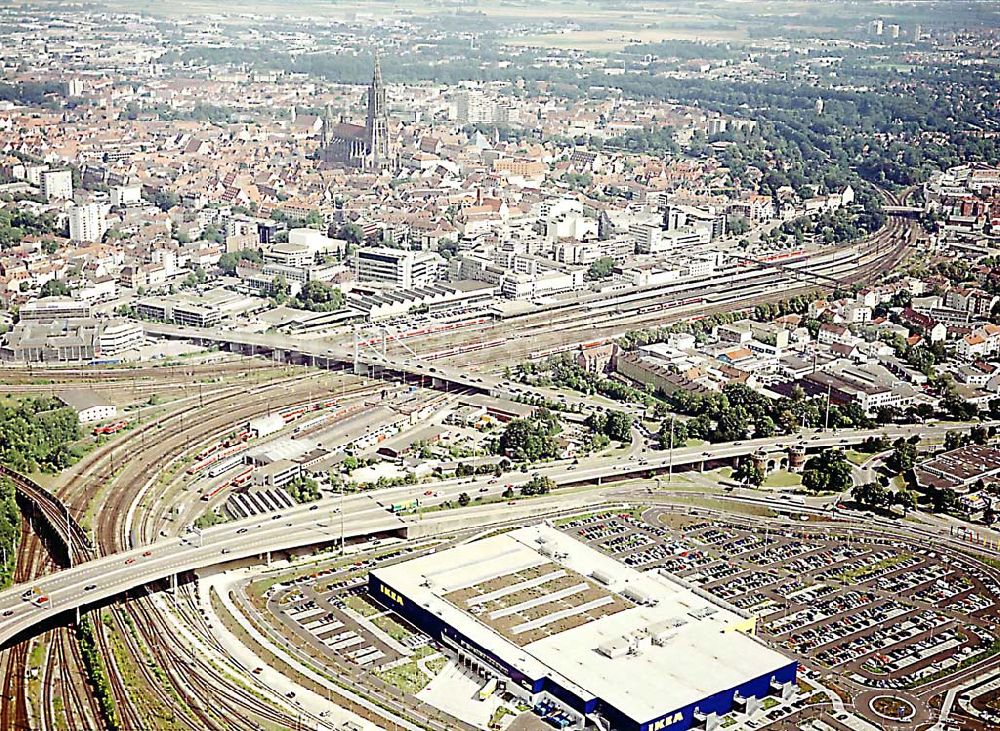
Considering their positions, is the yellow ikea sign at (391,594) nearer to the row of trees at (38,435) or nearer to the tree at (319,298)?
the row of trees at (38,435)

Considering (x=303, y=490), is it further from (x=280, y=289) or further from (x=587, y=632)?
(x=280, y=289)

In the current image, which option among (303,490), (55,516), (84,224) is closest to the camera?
(55,516)

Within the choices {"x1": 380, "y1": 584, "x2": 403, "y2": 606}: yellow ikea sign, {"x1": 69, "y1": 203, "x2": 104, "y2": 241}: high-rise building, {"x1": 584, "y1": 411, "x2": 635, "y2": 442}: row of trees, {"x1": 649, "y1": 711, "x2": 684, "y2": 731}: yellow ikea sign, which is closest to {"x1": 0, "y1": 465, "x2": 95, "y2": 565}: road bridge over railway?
{"x1": 380, "y1": 584, "x2": 403, "y2": 606}: yellow ikea sign

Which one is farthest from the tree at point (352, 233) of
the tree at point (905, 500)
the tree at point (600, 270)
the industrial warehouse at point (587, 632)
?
the industrial warehouse at point (587, 632)

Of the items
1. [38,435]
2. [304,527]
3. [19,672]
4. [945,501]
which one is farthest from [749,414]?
[19,672]

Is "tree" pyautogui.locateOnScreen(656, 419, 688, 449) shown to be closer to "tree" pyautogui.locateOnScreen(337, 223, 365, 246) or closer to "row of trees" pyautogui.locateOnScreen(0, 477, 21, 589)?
"row of trees" pyautogui.locateOnScreen(0, 477, 21, 589)

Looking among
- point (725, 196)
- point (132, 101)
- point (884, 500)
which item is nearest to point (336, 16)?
point (132, 101)

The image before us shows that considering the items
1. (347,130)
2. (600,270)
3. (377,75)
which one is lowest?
(600,270)

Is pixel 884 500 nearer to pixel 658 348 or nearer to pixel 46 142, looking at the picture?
pixel 658 348

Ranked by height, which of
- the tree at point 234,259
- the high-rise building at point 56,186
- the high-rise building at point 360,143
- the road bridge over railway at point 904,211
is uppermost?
the high-rise building at point 360,143
